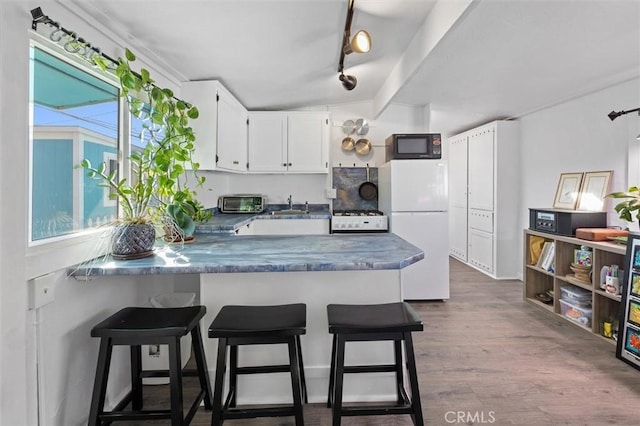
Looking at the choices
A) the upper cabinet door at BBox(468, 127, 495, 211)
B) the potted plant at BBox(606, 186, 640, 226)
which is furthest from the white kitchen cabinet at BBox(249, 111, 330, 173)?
the potted plant at BBox(606, 186, 640, 226)

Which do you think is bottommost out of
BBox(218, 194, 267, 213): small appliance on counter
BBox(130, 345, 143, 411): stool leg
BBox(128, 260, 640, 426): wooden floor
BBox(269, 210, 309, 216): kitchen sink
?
BBox(128, 260, 640, 426): wooden floor

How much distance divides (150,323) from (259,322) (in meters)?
0.51

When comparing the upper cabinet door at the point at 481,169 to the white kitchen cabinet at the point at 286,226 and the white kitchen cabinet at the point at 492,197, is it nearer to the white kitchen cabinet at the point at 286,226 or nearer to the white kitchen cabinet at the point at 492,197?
the white kitchen cabinet at the point at 492,197

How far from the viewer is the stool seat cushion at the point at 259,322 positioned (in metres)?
1.42

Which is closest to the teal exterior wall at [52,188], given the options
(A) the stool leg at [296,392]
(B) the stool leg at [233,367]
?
(B) the stool leg at [233,367]

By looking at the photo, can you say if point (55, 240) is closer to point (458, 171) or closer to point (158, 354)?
point (158, 354)

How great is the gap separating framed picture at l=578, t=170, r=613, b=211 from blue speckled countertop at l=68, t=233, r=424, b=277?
2.45 m

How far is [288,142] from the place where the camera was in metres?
4.14

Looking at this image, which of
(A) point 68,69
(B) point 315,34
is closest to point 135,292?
(A) point 68,69

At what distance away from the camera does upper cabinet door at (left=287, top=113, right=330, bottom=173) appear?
4137 mm

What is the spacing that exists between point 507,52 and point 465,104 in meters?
1.46

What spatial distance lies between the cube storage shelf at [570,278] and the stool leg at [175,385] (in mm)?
3116

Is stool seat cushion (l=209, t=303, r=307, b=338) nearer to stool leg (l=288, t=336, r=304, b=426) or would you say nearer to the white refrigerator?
stool leg (l=288, t=336, r=304, b=426)

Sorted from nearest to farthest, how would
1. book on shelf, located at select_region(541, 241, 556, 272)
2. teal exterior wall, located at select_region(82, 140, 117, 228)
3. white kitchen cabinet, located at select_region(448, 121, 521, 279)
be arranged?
teal exterior wall, located at select_region(82, 140, 117, 228), book on shelf, located at select_region(541, 241, 556, 272), white kitchen cabinet, located at select_region(448, 121, 521, 279)
